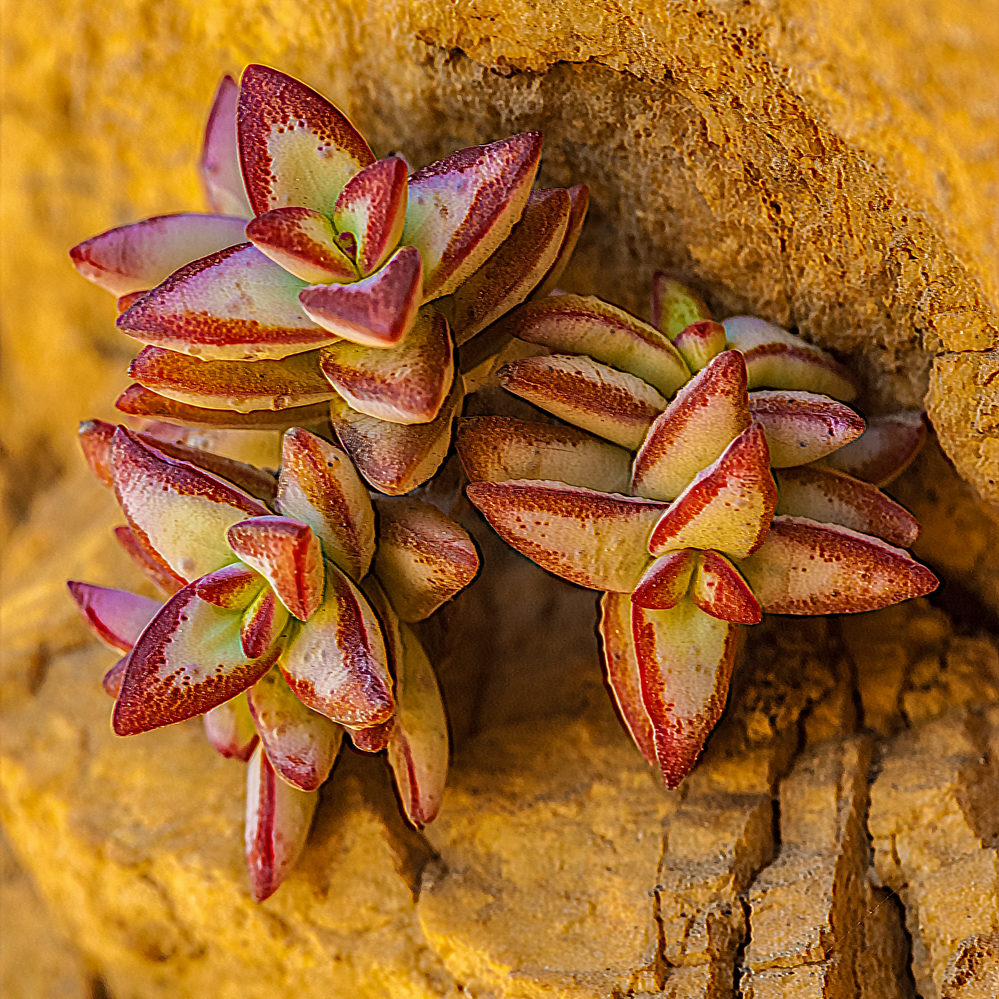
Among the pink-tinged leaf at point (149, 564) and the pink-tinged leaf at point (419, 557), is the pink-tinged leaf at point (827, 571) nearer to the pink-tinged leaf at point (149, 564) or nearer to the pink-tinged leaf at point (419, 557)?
the pink-tinged leaf at point (419, 557)

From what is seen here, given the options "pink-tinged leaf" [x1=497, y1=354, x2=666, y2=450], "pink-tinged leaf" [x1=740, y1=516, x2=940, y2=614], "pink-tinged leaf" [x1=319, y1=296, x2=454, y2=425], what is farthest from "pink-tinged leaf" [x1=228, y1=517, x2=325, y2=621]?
"pink-tinged leaf" [x1=740, y1=516, x2=940, y2=614]

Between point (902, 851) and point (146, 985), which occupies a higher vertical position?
point (902, 851)

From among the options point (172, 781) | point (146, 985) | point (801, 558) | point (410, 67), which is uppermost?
point (410, 67)

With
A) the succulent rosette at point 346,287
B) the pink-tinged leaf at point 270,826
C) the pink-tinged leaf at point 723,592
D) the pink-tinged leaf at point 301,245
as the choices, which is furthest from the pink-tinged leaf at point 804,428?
the pink-tinged leaf at point 270,826

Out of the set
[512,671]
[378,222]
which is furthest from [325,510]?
[512,671]

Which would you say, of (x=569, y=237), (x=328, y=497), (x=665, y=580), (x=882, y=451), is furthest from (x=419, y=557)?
(x=882, y=451)

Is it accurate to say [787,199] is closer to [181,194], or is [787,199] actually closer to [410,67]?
[410,67]

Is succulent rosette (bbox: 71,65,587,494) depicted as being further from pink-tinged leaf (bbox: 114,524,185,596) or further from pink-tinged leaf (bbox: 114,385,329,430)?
pink-tinged leaf (bbox: 114,524,185,596)
